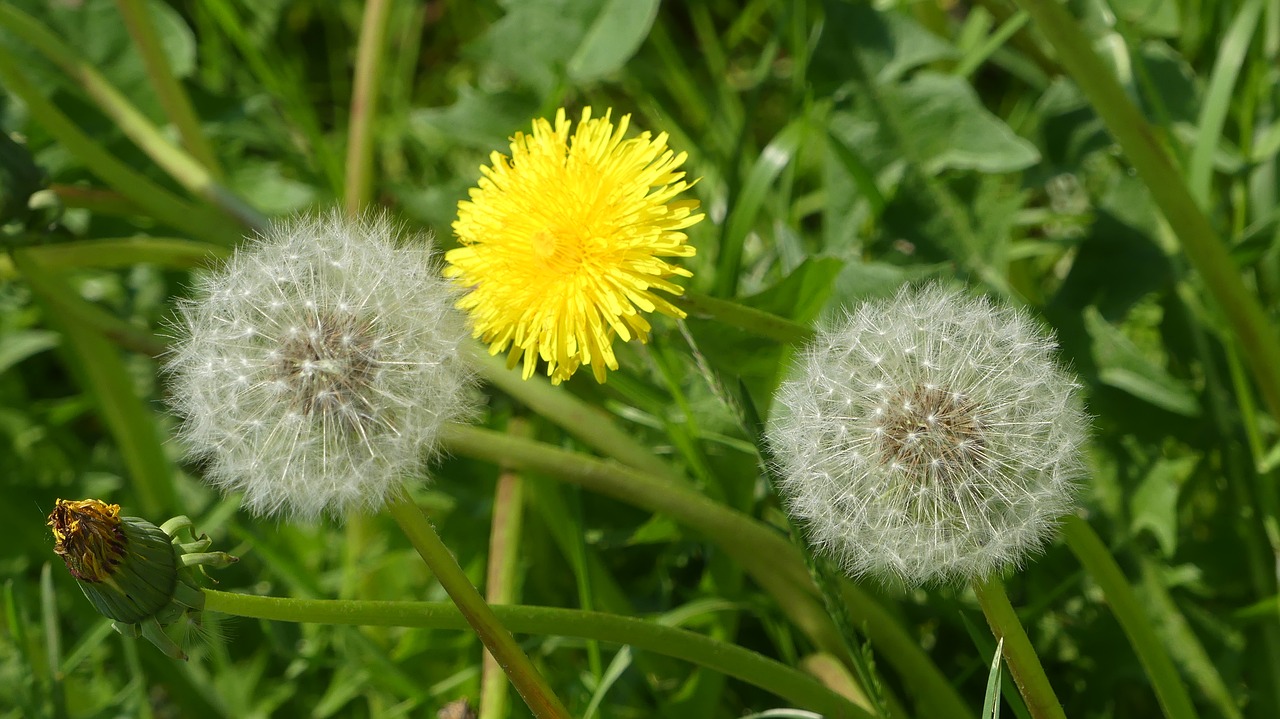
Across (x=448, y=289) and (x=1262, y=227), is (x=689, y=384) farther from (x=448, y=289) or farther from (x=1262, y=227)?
(x=1262, y=227)

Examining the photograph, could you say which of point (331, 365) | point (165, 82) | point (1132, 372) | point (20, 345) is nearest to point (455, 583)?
point (331, 365)

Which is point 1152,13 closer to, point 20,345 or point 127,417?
point 127,417

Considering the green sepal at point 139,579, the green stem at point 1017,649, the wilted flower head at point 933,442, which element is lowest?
the green stem at point 1017,649

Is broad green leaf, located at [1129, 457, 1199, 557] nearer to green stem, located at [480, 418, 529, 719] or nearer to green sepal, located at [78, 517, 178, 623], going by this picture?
green stem, located at [480, 418, 529, 719]

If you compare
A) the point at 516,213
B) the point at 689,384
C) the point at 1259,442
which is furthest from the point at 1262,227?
the point at 516,213

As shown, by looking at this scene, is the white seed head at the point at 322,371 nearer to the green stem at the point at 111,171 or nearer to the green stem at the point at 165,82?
the green stem at the point at 111,171

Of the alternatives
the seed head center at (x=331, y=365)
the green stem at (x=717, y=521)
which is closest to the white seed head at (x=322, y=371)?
the seed head center at (x=331, y=365)

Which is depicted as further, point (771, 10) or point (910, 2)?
point (771, 10)
